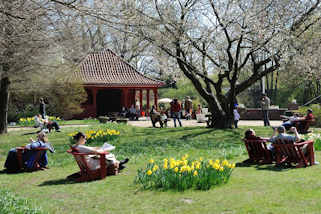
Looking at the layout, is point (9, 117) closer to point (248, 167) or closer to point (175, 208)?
point (248, 167)

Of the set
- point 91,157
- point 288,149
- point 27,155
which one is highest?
point 288,149

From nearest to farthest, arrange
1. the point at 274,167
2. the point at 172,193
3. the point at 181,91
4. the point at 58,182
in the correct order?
the point at 172,193, the point at 58,182, the point at 274,167, the point at 181,91

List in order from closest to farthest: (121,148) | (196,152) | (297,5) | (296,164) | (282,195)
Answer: (282,195), (296,164), (196,152), (121,148), (297,5)

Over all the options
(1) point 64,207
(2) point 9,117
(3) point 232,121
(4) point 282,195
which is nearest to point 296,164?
(4) point 282,195

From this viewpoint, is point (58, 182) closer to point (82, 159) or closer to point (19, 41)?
point (82, 159)

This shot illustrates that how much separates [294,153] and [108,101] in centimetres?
2795

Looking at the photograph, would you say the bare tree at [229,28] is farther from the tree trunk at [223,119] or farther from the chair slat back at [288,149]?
the chair slat back at [288,149]

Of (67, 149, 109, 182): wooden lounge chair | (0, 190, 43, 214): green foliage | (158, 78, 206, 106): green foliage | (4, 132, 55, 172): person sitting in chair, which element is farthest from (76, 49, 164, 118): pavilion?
(0, 190, 43, 214): green foliage

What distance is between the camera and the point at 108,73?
113 ft

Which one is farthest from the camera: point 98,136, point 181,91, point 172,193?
point 181,91

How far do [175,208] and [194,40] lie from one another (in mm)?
13464

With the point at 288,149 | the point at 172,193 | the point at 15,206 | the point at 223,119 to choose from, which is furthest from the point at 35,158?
the point at 223,119

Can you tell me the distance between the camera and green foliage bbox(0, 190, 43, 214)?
528cm

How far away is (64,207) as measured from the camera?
6.16 m
